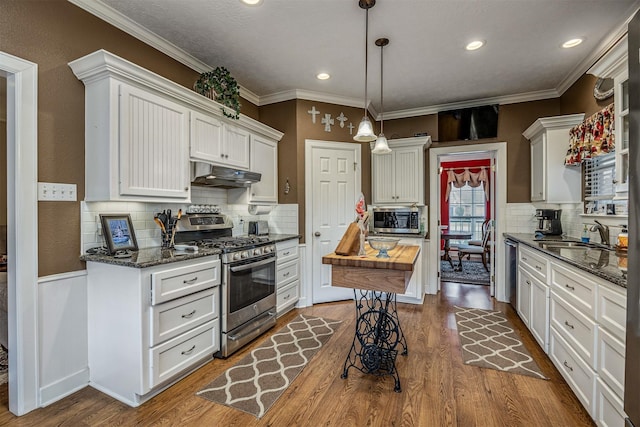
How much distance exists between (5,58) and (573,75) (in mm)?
4939

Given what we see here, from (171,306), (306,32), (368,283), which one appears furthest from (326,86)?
(171,306)

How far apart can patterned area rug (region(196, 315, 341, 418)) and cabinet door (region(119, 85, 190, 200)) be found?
1472mm

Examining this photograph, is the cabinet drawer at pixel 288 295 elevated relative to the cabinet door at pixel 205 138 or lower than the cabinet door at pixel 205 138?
lower

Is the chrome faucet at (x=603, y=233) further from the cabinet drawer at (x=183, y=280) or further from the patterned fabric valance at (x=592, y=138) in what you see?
the cabinet drawer at (x=183, y=280)

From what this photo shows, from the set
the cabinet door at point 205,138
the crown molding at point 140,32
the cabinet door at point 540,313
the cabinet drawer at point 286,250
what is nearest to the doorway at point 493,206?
the cabinet door at point 540,313

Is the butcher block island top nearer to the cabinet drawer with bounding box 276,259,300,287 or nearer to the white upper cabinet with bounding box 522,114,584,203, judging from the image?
the cabinet drawer with bounding box 276,259,300,287

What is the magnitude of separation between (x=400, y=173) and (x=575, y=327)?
8.98 feet

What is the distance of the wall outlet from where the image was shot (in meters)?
1.90

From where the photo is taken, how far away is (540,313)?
8.29 ft

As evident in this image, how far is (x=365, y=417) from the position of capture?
179 cm

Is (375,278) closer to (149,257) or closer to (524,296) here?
(149,257)

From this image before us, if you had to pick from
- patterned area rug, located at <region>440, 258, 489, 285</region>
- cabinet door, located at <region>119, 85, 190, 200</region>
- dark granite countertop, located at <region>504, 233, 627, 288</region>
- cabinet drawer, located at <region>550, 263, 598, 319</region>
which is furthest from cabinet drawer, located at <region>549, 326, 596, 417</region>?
cabinet door, located at <region>119, 85, 190, 200</region>

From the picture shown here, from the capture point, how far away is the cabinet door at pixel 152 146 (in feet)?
6.83

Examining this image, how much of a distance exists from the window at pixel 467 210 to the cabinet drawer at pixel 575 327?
5881mm
